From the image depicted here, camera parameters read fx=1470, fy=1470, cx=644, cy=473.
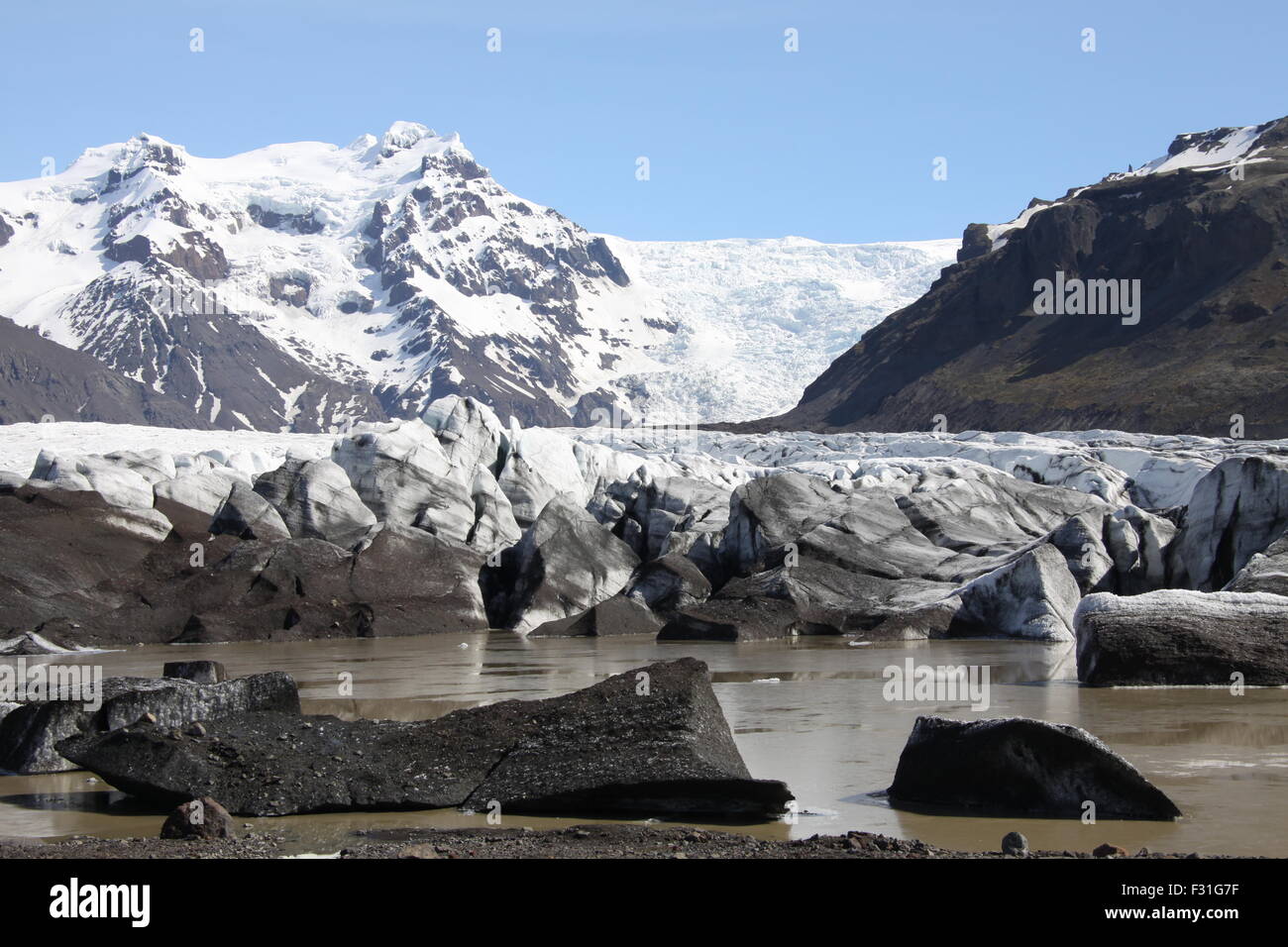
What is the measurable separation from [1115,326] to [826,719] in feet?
399

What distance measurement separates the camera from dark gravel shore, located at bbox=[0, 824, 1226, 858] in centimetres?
779

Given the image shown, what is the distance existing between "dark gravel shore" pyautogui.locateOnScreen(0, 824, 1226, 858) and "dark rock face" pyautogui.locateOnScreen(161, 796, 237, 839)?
7.7 inches

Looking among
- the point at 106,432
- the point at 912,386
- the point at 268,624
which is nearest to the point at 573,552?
the point at 268,624

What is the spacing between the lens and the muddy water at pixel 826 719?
370 inches

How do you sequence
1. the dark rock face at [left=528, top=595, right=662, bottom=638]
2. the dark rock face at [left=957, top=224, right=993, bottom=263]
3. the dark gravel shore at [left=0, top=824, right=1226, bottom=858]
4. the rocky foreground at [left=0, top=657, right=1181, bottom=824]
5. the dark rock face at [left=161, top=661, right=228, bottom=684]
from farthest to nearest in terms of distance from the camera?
1. the dark rock face at [left=957, top=224, right=993, bottom=263]
2. the dark rock face at [left=528, top=595, right=662, bottom=638]
3. the dark rock face at [left=161, top=661, right=228, bottom=684]
4. the rocky foreground at [left=0, top=657, right=1181, bottom=824]
5. the dark gravel shore at [left=0, top=824, right=1226, bottom=858]

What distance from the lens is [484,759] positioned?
1096cm

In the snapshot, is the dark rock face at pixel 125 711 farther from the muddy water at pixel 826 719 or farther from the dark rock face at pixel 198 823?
the dark rock face at pixel 198 823

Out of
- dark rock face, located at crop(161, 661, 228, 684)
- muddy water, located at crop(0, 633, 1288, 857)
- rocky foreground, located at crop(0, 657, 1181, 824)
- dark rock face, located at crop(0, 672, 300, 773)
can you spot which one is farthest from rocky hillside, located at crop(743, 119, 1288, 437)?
rocky foreground, located at crop(0, 657, 1181, 824)

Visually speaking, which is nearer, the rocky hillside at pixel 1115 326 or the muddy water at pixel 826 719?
the muddy water at pixel 826 719

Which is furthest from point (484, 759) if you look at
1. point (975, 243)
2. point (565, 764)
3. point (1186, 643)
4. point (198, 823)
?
point (975, 243)

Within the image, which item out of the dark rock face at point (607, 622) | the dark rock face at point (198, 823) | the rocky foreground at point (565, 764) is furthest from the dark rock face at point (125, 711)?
the dark rock face at point (607, 622)

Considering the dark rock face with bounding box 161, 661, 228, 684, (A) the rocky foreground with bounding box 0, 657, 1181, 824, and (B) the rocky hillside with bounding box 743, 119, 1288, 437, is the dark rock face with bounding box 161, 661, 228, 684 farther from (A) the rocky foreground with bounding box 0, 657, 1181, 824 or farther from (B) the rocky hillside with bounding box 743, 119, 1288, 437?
(B) the rocky hillside with bounding box 743, 119, 1288, 437

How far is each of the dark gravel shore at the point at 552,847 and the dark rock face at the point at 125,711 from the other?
3.37 m
